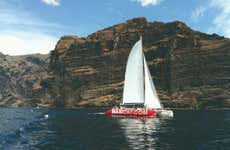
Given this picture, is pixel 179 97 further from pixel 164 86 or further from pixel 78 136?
pixel 78 136

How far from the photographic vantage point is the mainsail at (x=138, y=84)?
80688 mm

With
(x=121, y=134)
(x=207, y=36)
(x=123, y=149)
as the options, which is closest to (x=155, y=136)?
(x=121, y=134)

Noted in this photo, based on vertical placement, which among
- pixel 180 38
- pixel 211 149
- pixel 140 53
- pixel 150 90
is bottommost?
pixel 211 149

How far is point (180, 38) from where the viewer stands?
193m

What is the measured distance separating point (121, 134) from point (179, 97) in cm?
12515

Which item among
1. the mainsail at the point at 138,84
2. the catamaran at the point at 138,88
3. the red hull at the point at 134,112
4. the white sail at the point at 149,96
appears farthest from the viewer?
the white sail at the point at 149,96

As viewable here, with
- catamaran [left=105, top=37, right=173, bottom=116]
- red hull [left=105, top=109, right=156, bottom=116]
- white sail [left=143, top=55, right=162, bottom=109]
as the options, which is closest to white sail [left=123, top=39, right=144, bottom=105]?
catamaran [left=105, top=37, right=173, bottom=116]

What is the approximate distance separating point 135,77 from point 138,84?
1.89 meters

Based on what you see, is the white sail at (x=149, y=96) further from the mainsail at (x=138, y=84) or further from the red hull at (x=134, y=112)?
the red hull at (x=134, y=112)

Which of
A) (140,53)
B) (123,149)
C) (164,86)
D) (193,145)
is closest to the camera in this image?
(123,149)

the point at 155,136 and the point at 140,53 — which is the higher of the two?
the point at 140,53

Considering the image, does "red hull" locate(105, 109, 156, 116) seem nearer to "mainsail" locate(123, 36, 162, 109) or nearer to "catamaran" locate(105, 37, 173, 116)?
"catamaran" locate(105, 37, 173, 116)

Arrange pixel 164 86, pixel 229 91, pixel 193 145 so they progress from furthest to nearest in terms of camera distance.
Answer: pixel 164 86 → pixel 229 91 → pixel 193 145

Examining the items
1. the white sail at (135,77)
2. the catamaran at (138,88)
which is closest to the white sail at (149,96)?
the catamaran at (138,88)
